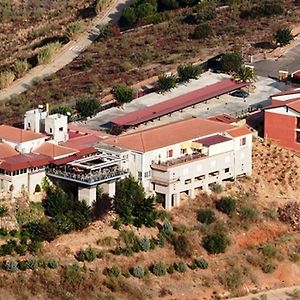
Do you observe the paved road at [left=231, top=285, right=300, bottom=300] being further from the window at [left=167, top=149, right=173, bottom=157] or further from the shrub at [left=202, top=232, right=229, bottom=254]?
the window at [left=167, top=149, right=173, bottom=157]

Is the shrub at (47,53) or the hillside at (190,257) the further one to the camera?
the shrub at (47,53)

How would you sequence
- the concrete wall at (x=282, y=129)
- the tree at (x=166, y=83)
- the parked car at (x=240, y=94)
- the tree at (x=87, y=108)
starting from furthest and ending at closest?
the tree at (x=166, y=83) → the parked car at (x=240, y=94) → the tree at (x=87, y=108) → the concrete wall at (x=282, y=129)

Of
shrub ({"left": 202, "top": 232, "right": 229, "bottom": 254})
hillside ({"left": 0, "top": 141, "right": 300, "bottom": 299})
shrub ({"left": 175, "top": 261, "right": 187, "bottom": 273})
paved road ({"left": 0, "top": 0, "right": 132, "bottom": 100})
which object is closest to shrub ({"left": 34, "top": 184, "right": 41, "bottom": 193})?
hillside ({"left": 0, "top": 141, "right": 300, "bottom": 299})

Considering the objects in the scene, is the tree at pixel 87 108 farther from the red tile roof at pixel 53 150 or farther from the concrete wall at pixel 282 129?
the red tile roof at pixel 53 150

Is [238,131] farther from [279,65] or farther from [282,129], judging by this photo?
[279,65]

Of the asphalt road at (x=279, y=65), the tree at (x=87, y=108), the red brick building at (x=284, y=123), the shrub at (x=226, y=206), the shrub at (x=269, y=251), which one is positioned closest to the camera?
the shrub at (x=269, y=251)

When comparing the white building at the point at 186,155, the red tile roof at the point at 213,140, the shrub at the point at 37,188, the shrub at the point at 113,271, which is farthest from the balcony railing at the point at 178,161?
the shrub at the point at 113,271
